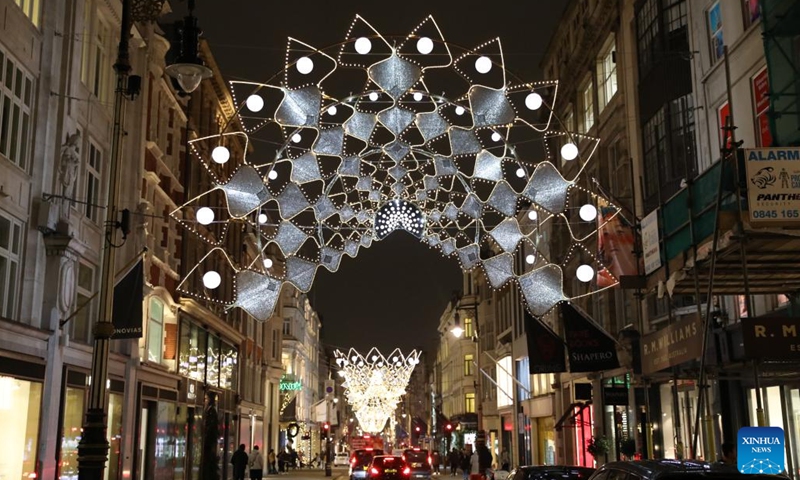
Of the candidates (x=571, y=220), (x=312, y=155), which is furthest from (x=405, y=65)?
(x=571, y=220)

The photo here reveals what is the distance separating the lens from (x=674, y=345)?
1423cm

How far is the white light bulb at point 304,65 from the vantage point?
1518 cm

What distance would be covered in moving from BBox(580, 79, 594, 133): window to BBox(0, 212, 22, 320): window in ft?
77.9

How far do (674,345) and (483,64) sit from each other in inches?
227

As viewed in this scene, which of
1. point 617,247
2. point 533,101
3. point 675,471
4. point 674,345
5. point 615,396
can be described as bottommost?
point 675,471

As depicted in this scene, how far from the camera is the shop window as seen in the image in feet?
61.6

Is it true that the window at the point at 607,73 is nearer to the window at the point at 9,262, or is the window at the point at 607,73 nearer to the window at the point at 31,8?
the window at the point at 31,8

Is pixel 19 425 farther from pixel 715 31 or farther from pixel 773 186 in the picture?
pixel 715 31

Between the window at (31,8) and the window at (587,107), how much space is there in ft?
72.3

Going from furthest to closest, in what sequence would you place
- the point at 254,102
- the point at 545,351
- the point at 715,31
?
the point at 545,351 < the point at 715,31 < the point at 254,102

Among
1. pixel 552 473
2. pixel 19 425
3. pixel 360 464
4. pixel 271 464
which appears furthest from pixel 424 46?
pixel 271 464

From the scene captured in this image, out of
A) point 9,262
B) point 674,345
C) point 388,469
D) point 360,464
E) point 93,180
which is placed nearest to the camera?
point 674,345

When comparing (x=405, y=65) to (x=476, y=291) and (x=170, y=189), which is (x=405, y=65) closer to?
(x=170, y=189)

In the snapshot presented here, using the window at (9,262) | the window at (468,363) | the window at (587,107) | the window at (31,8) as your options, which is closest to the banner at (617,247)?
the window at (587,107)
